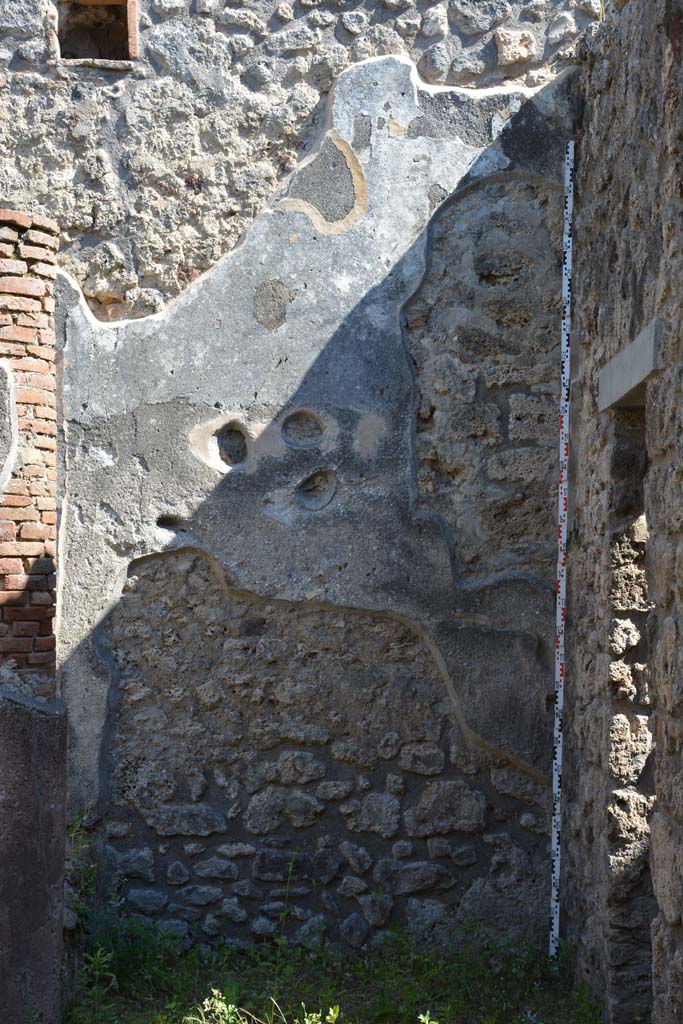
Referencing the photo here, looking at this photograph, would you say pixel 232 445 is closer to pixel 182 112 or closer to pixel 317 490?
pixel 317 490

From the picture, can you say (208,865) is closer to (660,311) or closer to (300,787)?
(300,787)

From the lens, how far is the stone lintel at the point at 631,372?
3.03 metres

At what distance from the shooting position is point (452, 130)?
4.60 m

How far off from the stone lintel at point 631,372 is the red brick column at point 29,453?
78.1 inches

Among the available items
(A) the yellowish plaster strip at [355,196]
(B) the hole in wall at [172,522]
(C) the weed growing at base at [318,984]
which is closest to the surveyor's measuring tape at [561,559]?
(C) the weed growing at base at [318,984]

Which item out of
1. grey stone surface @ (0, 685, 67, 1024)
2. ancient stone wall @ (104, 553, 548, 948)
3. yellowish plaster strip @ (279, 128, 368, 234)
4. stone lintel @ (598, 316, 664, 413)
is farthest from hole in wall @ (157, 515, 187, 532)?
stone lintel @ (598, 316, 664, 413)

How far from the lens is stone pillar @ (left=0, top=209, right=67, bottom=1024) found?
378cm

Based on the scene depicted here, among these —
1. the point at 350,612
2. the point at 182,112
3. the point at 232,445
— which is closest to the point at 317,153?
the point at 182,112

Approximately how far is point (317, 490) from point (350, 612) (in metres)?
0.50

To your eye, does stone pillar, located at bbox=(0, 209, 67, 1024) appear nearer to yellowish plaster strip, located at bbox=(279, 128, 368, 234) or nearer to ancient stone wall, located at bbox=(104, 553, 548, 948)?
ancient stone wall, located at bbox=(104, 553, 548, 948)

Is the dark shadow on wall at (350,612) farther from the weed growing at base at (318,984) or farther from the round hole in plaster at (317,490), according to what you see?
the weed growing at base at (318,984)

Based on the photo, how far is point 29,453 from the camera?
4.15 m

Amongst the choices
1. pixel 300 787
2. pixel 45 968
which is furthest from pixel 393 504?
pixel 45 968

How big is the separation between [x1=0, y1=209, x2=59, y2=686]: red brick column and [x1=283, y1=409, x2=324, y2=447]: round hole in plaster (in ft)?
3.00
